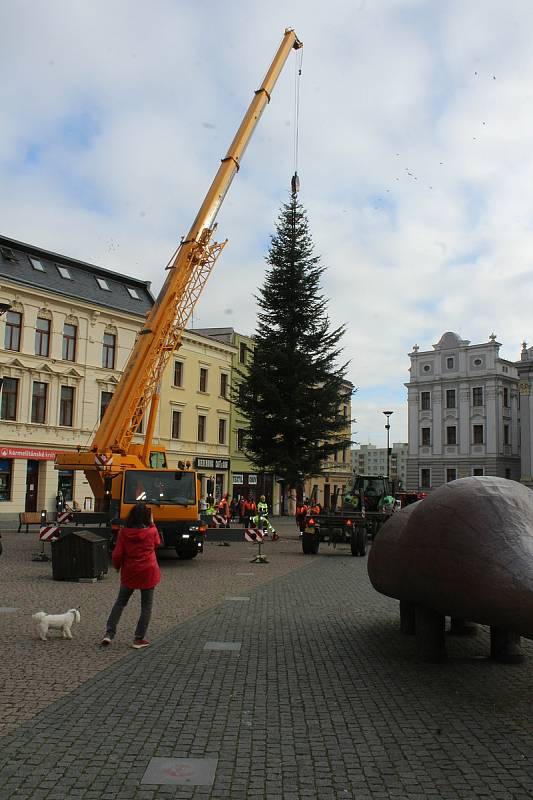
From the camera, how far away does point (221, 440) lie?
52.9 meters

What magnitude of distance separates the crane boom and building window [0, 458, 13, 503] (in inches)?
754

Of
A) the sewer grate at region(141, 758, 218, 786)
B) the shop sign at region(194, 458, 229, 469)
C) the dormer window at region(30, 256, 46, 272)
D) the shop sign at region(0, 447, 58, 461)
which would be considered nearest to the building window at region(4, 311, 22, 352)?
the dormer window at region(30, 256, 46, 272)

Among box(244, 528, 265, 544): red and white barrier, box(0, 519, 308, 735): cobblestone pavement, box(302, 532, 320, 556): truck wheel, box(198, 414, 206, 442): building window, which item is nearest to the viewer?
box(0, 519, 308, 735): cobblestone pavement

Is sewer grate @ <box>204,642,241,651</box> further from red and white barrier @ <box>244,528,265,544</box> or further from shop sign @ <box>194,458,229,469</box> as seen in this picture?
shop sign @ <box>194,458,229,469</box>

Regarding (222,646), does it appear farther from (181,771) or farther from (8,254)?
(8,254)

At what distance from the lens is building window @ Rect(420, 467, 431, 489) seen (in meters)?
75.2

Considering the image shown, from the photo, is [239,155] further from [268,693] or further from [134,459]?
[268,693]

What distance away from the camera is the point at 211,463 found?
168 feet

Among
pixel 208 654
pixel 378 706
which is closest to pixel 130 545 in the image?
pixel 208 654

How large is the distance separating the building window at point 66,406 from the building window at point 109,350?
3.03 m

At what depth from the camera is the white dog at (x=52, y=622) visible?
8.50 meters

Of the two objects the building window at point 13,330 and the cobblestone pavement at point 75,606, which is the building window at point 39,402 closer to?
the building window at point 13,330

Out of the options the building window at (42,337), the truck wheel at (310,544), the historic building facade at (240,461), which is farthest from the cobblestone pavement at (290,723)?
the historic building facade at (240,461)

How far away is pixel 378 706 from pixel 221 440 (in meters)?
47.0
